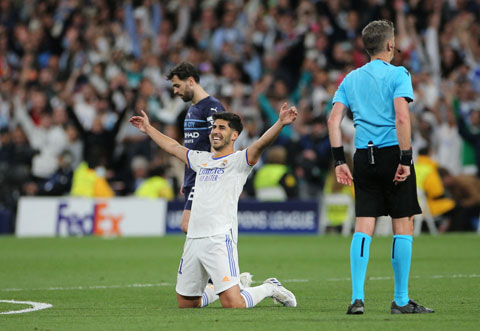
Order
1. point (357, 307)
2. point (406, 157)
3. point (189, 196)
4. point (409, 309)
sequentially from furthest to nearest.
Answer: point (189, 196), point (409, 309), point (357, 307), point (406, 157)

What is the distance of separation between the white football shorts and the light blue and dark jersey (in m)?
1.55

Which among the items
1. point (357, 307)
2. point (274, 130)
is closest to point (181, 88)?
point (274, 130)

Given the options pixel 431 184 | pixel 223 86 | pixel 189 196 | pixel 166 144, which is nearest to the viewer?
pixel 166 144

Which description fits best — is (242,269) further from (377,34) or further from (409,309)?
(377,34)

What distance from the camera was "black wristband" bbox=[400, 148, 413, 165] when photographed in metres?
Answer: 7.50

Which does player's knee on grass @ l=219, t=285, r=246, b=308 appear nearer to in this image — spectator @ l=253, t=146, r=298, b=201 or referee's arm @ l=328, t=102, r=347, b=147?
referee's arm @ l=328, t=102, r=347, b=147

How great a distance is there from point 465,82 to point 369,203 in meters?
13.0

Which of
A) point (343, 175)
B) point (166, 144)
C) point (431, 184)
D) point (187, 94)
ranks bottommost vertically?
point (343, 175)

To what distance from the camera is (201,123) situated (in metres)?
10.3

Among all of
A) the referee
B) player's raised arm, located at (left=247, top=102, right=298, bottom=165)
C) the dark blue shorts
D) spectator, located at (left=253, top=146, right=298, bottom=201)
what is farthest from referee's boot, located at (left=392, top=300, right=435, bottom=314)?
spectator, located at (left=253, top=146, right=298, bottom=201)

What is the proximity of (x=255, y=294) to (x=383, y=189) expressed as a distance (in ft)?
5.41

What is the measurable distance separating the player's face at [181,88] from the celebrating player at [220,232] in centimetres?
137

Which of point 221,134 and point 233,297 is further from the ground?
point 221,134

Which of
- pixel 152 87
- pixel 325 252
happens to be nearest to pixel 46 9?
pixel 152 87
